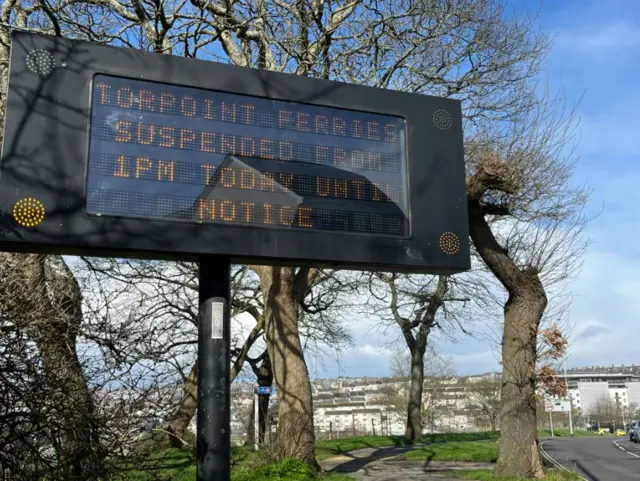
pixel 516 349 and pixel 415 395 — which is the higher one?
pixel 516 349

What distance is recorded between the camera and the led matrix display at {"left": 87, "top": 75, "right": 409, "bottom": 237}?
5734 mm

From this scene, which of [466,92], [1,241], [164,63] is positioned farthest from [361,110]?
[466,92]

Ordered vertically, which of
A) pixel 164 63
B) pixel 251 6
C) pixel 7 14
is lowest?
pixel 164 63

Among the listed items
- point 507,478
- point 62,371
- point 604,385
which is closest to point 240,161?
point 62,371

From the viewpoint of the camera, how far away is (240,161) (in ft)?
20.0

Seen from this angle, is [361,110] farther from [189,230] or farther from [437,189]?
[189,230]

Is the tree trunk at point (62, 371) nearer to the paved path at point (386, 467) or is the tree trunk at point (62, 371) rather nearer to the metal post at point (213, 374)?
the metal post at point (213, 374)

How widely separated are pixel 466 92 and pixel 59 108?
454 inches

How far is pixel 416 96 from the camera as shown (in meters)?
7.16

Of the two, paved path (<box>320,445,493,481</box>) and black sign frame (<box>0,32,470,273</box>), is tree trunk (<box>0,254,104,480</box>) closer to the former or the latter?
black sign frame (<box>0,32,470,273</box>)

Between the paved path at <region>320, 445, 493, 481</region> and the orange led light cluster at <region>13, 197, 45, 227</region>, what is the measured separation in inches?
456

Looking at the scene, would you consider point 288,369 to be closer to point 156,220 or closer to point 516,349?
point 516,349

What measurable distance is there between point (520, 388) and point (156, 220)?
9631mm

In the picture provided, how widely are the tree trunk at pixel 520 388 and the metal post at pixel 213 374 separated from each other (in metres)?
8.52
